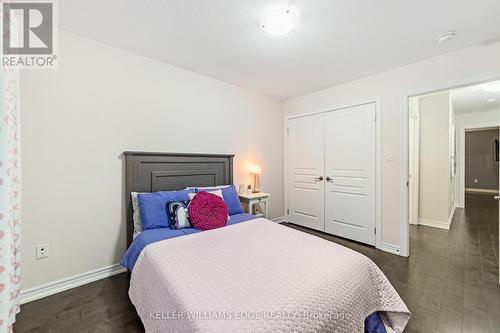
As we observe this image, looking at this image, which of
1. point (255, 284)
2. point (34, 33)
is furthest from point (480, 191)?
point (34, 33)

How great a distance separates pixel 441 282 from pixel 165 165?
315 centimetres

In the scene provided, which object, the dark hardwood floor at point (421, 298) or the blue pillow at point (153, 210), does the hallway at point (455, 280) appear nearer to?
the dark hardwood floor at point (421, 298)

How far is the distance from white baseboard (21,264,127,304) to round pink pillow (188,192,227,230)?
1.05 meters

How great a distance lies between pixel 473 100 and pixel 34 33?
6987mm

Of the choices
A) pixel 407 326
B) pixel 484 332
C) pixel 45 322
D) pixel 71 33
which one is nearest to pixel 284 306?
pixel 407 326

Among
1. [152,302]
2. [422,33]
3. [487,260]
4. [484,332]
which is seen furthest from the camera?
[487,260]

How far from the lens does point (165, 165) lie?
2457mm

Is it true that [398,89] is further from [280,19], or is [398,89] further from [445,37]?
[280,19]

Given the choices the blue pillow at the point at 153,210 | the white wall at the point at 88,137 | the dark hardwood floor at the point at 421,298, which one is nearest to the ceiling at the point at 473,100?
the dark hardwood floor at the point at 421,298

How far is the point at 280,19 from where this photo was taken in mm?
1635

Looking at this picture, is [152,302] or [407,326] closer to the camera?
[152,302]

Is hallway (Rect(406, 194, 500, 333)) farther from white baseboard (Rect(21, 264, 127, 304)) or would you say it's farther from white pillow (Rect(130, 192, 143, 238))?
white baseboard (Rect(21, 264, 127, 304))

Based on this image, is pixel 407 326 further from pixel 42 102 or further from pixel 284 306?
pixel 42 102

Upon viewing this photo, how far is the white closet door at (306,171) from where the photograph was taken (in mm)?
3477
